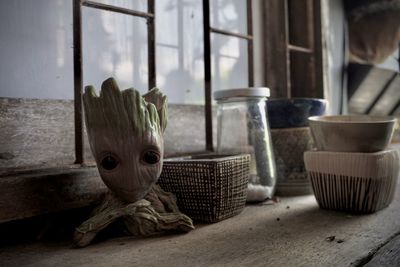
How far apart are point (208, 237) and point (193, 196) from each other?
0.12m

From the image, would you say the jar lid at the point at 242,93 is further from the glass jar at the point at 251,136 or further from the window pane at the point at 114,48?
the window pane at the point at 114,48

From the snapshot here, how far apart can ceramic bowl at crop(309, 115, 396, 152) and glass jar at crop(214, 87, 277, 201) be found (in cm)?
18

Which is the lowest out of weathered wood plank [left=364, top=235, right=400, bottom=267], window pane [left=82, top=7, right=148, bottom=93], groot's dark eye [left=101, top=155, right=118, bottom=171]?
weathered wood plank [left=364, top=235, right=400, bottom=267]

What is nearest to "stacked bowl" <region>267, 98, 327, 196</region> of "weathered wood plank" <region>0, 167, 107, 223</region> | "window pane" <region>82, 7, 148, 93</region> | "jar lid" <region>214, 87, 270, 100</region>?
"jar lid" <region>214, 87, 270, 100</region>

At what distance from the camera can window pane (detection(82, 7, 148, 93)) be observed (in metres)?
0.86

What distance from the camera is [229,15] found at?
129cm

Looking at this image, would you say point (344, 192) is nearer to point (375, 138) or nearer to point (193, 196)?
point (375, 138)

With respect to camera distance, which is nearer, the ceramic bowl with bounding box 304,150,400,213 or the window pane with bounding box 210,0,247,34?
the ceramic bowl with bounding box 304,150,400,213

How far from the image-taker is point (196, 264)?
0.54 metres

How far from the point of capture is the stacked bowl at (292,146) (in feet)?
3.65

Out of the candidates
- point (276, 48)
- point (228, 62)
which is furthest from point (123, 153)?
point (276, 48)

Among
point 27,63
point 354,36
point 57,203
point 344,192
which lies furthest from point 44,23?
point 354,36

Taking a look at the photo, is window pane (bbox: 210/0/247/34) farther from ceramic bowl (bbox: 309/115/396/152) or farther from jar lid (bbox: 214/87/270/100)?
ceramic bowl (bbox: 309/115/396/152)

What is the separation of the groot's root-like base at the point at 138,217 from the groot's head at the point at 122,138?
3cm
